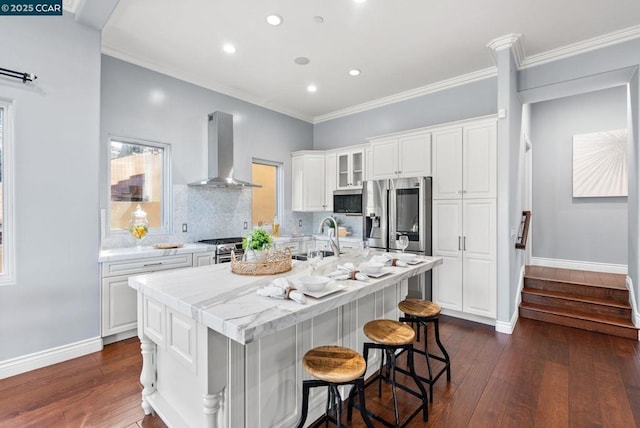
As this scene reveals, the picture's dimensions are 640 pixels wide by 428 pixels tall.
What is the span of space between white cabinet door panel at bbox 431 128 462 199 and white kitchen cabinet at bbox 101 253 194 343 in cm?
355

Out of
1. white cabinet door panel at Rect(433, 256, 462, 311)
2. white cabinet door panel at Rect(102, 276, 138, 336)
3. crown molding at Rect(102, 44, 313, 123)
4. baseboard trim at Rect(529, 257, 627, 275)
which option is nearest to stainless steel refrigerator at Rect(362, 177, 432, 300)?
white cabinet door panel at Rect(433, 256, 462, 311)

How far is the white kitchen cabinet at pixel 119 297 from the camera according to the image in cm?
306

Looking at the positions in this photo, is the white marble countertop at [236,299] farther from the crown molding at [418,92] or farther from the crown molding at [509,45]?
the crown molding at [418,92]

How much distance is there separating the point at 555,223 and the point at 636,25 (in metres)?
3.49

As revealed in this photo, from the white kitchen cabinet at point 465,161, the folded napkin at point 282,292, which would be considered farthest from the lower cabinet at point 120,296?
the white kitchen cabinet at point 465,161

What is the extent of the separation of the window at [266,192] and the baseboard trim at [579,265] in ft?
16.0

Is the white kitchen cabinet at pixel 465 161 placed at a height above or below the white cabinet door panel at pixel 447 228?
above

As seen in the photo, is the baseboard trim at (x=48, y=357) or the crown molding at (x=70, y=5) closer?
the baseboard trim at (x=48, y=357)

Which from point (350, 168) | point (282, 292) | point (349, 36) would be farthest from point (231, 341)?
point (350, 168)

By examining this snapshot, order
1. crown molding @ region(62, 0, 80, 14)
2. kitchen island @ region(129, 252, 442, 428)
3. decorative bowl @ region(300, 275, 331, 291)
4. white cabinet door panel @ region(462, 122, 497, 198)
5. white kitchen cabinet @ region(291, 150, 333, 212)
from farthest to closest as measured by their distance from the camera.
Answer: white kitchen cabinet @ region(291, 150, 333, 212) → white cabinet door panel @ region(462, 122, 497, 198) → crown molding @ region(62, 0, 80, 14) → decorative bowl @ region(300, 275, 331, 291) → kitchen island @ region(129, 252, 442, 428)

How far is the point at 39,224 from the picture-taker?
266 centimetres

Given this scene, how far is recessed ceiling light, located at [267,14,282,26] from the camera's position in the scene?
2933 mm

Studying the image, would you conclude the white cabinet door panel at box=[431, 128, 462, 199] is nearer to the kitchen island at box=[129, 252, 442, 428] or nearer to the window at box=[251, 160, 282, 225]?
the kitchen island at box=[129, 252, 442, 428]

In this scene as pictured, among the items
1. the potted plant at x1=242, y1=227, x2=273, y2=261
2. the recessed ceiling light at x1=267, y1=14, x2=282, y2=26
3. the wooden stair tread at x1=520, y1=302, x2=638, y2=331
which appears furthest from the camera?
the wooden stair tread at x1=520, y1=302, x2=638, y2=331
